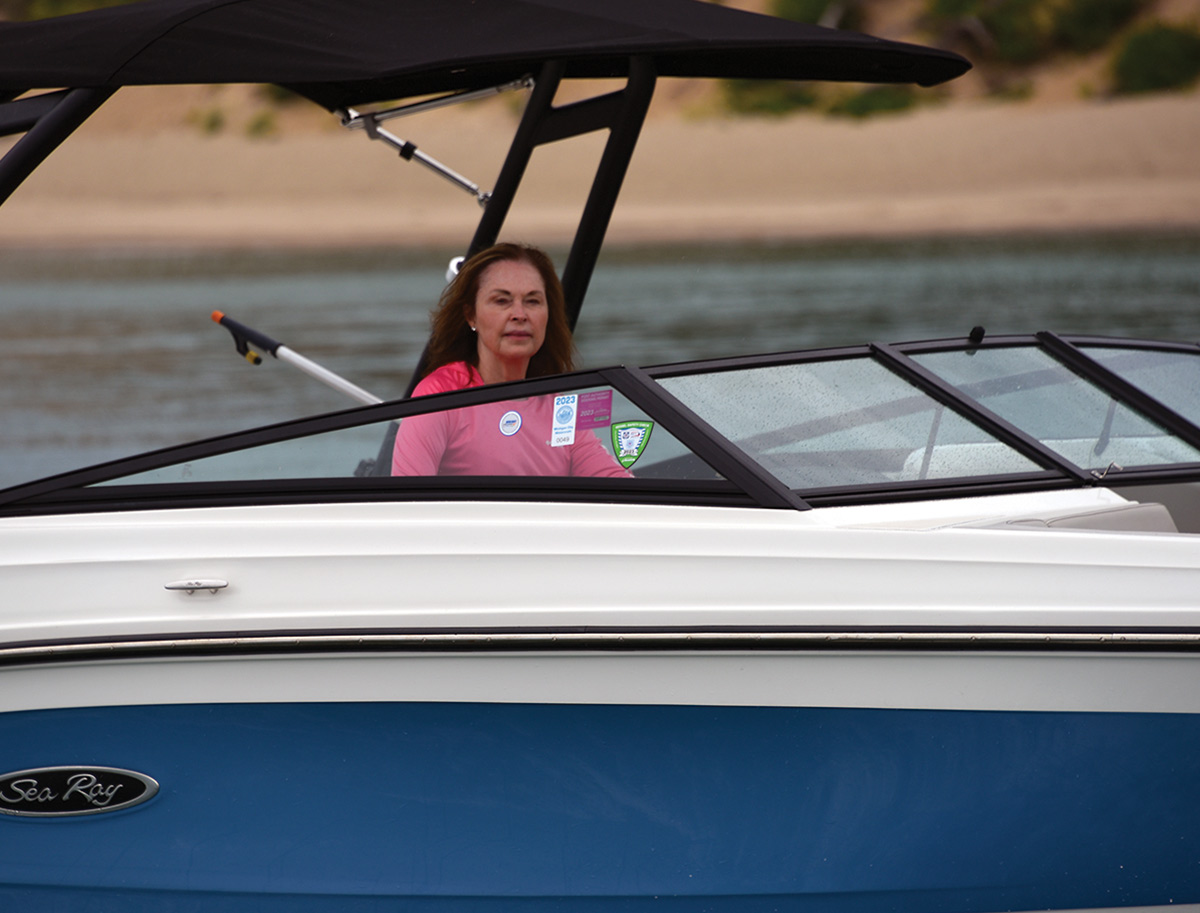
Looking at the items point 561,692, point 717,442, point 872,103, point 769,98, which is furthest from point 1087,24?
point 561,692

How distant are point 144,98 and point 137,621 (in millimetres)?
55686

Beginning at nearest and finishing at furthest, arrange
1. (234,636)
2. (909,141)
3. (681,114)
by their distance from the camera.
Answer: (234,636), (909,141), (681,114)

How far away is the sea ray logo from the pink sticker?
36.0 inches

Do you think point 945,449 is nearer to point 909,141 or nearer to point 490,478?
point 490,478

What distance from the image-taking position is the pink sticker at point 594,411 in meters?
2.25

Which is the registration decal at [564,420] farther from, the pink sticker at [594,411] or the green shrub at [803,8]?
the green shrub at [803,8]

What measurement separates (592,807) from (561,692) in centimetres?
20

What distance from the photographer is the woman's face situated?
2646 mm

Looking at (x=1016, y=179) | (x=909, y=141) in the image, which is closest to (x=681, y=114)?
(x=909, y=141)

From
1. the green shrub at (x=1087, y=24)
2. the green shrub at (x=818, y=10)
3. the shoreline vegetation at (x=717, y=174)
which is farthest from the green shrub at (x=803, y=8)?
the green shrub at (x=1087, y=24)

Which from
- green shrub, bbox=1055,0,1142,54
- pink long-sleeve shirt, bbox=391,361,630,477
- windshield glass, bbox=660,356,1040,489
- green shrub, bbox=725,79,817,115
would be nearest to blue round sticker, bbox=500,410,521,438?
pink long-sleeve shirt, bbox=391,361,630,477

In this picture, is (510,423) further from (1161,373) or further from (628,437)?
(1161,373)

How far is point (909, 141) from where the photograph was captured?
3688 centimetres

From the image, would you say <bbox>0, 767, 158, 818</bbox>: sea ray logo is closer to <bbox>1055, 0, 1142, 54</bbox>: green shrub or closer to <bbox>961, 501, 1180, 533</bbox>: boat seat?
<bbox>961, 501, 1180, 533</bbox>: boat seat
